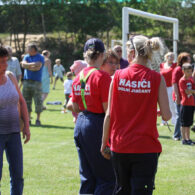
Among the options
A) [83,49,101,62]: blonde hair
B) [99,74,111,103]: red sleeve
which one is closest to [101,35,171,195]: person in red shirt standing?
[99,74,111,103]: red sleeve

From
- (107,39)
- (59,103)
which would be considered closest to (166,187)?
(59,103)

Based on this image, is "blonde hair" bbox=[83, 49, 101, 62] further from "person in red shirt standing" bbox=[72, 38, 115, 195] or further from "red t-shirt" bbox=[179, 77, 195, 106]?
"red t-shirt" bbox=[179, 77, 195, 106]

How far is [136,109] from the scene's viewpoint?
3516 mm

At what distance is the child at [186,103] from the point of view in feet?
29.4

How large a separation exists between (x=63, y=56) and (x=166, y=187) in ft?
168

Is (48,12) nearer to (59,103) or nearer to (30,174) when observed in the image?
(59,103)

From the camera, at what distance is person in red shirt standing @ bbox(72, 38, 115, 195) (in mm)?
4180

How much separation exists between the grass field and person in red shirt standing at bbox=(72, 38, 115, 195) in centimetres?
142

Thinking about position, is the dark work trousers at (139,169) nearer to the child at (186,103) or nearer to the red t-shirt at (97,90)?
the red t-shirt at (97,90)

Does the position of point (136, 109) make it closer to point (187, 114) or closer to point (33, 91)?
point (187, 114)

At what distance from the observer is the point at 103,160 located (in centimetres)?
427

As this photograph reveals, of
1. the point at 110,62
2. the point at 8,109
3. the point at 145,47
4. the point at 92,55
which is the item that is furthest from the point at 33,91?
the point at 145,47

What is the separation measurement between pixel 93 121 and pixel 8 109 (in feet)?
2.93

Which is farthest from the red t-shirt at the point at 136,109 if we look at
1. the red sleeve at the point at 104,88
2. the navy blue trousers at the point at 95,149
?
the navy blue trousers at the point at 95,149
